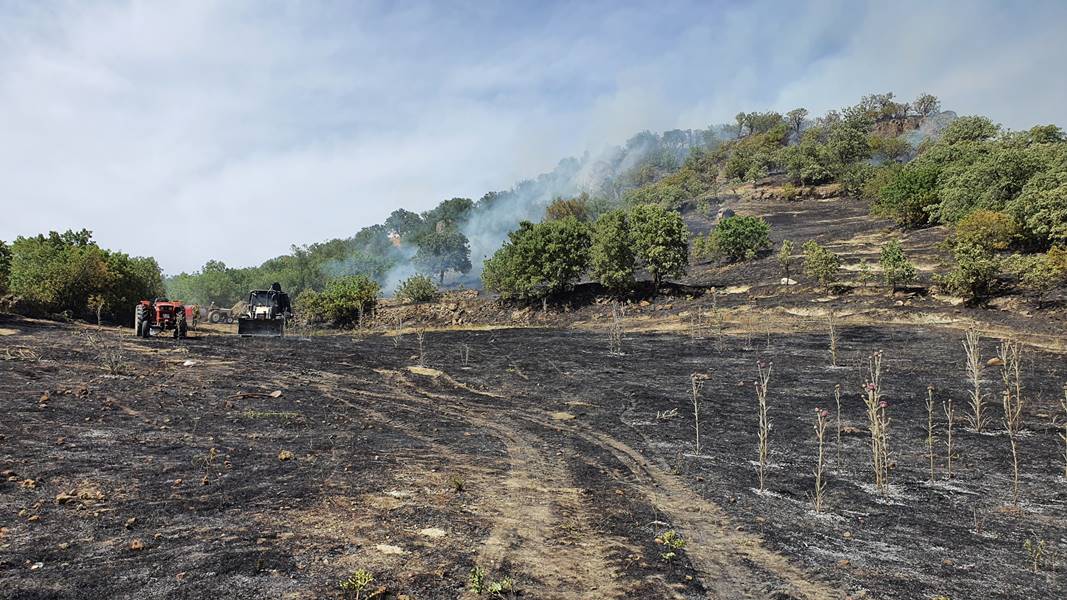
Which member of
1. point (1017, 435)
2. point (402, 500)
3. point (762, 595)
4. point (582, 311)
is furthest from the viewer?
point (582, 311)

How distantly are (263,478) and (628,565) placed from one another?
546 centimetres

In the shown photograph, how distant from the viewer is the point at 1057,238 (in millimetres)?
27859

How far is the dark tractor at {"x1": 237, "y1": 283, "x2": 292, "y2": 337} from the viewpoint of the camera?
1249 inches

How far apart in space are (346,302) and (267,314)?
10993mm

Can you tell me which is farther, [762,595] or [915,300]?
[915,300]

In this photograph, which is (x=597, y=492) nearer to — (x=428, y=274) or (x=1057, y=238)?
(x=1057, y=238)

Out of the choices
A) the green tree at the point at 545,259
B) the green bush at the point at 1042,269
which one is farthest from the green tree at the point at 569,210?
the green bush at the point at 1042,269

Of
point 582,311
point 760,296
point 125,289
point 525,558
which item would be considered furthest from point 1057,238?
point 125,289

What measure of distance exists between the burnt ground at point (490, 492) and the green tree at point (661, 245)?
73.1 ft

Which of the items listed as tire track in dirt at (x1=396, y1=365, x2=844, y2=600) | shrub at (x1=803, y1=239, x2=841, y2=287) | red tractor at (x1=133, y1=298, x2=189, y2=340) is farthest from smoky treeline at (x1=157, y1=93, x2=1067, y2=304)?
red tractor at (x1=133, y1=298, x2=189, y2=340)

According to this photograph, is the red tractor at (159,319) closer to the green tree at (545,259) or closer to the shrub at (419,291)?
the green tree at (545,259)

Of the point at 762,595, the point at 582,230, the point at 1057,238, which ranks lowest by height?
the point at 762,595

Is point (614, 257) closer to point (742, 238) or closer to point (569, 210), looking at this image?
point (742, 238)

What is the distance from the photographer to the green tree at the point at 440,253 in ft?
303
